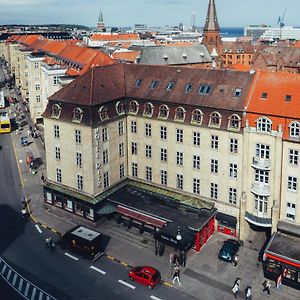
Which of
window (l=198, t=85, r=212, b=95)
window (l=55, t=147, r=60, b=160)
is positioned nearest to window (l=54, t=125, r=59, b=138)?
window (l=55, t=147, r=60, b=160)

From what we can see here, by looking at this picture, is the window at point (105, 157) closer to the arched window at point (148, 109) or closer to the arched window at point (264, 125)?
the arched window at point (148, 109)

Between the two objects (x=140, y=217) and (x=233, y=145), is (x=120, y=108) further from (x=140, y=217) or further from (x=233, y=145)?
(x=233, y=145)

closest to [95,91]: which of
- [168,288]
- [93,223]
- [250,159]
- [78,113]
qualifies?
[78,113]

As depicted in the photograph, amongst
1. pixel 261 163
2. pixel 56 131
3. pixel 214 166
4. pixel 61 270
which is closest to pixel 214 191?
pixel 214 166

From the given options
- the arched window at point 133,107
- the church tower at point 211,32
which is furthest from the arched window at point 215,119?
the church tower at point 211,32

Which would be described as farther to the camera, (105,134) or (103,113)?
(105,134)

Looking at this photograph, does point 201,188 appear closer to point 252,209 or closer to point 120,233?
point 252,209
